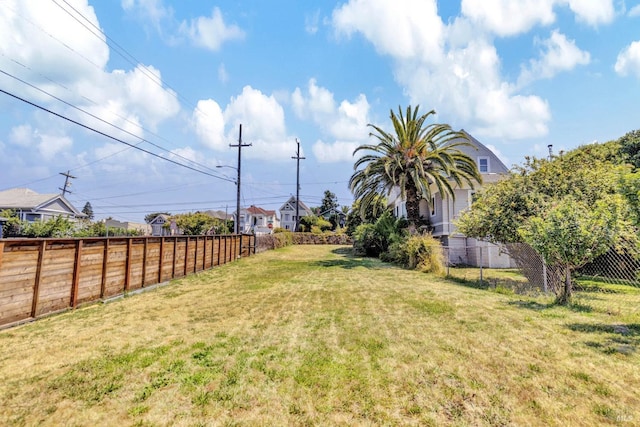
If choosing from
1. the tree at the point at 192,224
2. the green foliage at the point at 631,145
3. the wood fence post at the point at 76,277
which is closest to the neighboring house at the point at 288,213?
the tree at the point at 192,224

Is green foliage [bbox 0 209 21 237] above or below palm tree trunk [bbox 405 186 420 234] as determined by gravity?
below

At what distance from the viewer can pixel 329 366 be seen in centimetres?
377

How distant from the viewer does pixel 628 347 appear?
4.14 meters

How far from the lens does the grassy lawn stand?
2.81 meters

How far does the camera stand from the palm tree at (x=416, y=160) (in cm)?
1606

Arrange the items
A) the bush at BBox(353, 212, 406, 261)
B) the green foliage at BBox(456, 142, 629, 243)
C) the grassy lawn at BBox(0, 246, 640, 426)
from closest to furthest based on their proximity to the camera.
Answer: the grassy lawn at BBox(0, 246, 640, 426)
the green foliage at BBox(456, 142, 629, 243)
the bush at BBox(353, 212, 406, 261)

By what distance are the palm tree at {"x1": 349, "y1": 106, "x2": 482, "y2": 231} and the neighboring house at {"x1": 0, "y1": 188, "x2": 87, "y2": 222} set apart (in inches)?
1113

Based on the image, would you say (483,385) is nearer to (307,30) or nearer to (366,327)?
(366,327)

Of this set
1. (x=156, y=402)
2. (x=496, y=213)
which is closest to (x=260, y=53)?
(x=496, y=213)

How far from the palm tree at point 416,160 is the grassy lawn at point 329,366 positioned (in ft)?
33.0

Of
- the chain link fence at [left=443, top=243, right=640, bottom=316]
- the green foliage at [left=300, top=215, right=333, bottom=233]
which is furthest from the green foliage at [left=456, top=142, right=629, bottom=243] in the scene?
the green foliage at [left=300, top=215, right=333, bottom=233]

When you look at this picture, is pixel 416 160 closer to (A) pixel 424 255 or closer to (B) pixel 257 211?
(A) pixel 424 255

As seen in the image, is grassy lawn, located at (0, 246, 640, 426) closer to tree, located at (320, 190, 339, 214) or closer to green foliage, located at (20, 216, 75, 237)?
green foliage, located at (20, 216, 75, 237)

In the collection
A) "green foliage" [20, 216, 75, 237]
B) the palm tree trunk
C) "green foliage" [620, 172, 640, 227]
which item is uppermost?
the palm tree trunk
